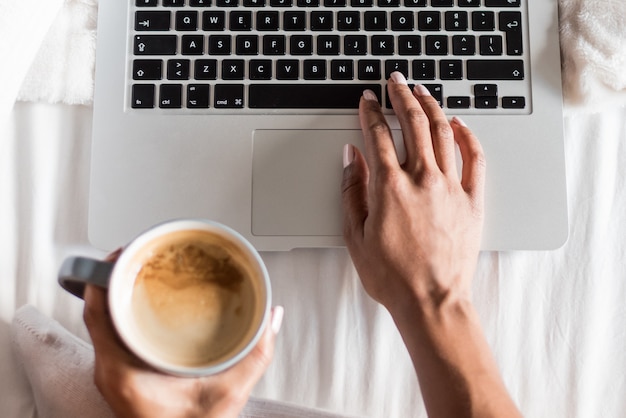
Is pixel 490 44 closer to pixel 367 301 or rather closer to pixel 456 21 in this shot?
pixel 456 21

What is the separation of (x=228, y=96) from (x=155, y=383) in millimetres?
288

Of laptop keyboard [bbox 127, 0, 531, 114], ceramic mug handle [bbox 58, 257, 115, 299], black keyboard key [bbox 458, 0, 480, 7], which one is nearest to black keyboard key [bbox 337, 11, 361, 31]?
laptop keyboard [bbox 127, 0, 531, 114]

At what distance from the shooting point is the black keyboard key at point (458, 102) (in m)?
0.62

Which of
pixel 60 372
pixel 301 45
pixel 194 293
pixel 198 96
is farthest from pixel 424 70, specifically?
pixel 60 372

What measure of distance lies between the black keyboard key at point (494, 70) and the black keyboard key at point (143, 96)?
0.32 m

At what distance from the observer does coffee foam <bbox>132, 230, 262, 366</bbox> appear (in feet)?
1.47

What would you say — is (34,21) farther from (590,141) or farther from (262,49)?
(590,141)

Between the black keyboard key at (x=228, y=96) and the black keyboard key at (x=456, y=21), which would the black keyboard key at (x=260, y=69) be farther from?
the black keyboard key at (x=456, y=21)

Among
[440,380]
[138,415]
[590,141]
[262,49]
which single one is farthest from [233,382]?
[590,141]

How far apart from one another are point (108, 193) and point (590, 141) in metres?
0.52

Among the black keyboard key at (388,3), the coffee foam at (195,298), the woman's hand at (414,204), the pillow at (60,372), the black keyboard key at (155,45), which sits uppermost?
the black keyboard key at (388,3)

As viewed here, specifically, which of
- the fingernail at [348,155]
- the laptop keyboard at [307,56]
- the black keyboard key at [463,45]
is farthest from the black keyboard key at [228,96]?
the black keyboard key at [463,45]

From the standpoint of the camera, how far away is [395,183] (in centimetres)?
59

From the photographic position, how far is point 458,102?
62 cm
